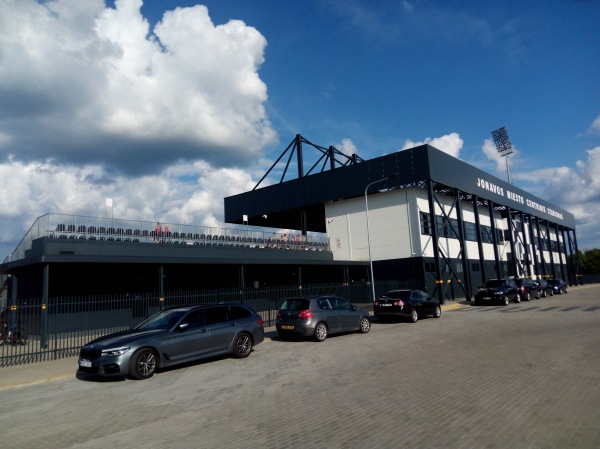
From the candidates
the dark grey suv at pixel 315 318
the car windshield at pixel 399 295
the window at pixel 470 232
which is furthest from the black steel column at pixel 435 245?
the dark grey suv at pixel 315 318

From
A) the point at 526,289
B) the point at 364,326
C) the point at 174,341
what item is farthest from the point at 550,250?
the point at 174,341

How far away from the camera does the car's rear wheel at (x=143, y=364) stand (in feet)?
31.1

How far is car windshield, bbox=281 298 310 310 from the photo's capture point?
14.7m

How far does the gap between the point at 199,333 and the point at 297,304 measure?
15.4 feet

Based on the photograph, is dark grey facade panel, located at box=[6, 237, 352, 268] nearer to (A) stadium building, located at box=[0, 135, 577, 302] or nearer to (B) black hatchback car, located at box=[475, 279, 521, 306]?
(A) stadium building, located at box=[0, 135, 577, 302]

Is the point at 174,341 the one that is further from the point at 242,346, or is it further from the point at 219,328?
the point at 242,346

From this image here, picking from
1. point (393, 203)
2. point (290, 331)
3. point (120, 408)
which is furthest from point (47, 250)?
point (393, 203)

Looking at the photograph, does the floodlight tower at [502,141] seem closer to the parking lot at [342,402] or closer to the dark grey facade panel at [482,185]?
the dark grey facade panel at [482,185]

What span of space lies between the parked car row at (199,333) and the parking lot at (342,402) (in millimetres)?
398

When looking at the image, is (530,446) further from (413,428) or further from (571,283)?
(571,283)

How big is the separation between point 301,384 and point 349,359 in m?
2.77

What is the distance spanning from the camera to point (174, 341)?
10.3 meters

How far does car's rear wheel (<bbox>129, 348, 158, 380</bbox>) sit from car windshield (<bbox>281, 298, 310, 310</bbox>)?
5774 mm

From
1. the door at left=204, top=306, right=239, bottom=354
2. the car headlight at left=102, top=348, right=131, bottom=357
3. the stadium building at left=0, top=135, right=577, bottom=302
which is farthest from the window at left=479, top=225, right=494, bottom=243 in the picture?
the car headlight at left=102, top=348, right=131, bottom=357
